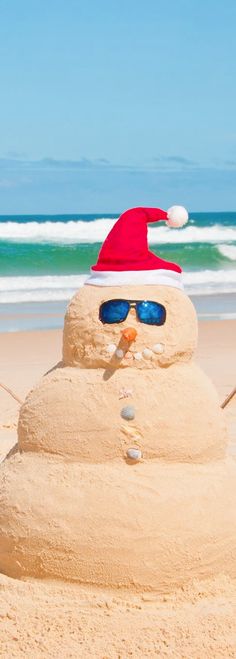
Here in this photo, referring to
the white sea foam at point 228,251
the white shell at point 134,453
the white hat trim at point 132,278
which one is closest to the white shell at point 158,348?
the white hat trim at point 132,278

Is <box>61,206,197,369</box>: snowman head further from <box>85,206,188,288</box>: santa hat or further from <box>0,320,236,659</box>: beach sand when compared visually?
<box>0,320,236,659</box>: beach sand

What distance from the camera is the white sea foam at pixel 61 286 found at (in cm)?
1952

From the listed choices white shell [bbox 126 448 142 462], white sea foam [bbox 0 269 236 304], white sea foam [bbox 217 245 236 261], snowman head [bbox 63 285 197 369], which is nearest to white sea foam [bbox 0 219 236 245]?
white sea foam [bbox 217 245 236 261]

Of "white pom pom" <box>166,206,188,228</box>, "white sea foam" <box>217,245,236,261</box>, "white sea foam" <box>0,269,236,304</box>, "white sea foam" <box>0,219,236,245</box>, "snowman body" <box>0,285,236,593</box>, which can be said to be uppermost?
"white pom pom" <box>166,206,188,228</box>

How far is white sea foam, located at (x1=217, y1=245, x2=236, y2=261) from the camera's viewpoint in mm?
33025

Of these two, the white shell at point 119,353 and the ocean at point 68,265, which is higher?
the white shell at point 119,353

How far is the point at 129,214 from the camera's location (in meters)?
4.88

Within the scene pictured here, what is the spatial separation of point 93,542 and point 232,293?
16.7 metres

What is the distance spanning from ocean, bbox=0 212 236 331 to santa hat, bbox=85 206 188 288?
9.78 meters

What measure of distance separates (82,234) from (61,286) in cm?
1964

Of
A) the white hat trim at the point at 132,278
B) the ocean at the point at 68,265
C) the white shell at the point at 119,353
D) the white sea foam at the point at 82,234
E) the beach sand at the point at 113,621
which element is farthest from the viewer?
the white sea foam at the point at 82,234

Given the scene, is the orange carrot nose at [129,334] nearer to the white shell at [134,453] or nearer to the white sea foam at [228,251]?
the white shell at [134,453]

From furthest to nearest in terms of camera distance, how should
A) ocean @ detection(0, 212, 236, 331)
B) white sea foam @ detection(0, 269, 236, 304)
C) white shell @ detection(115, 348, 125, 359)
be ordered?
white sea foam @ detection(0, 269, 236, 304) < ocean @ detection(0, 212, 236, 331) < white shell @ detection(115, 348, 125, 359)

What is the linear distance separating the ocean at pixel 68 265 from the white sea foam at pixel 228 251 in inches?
1.0
